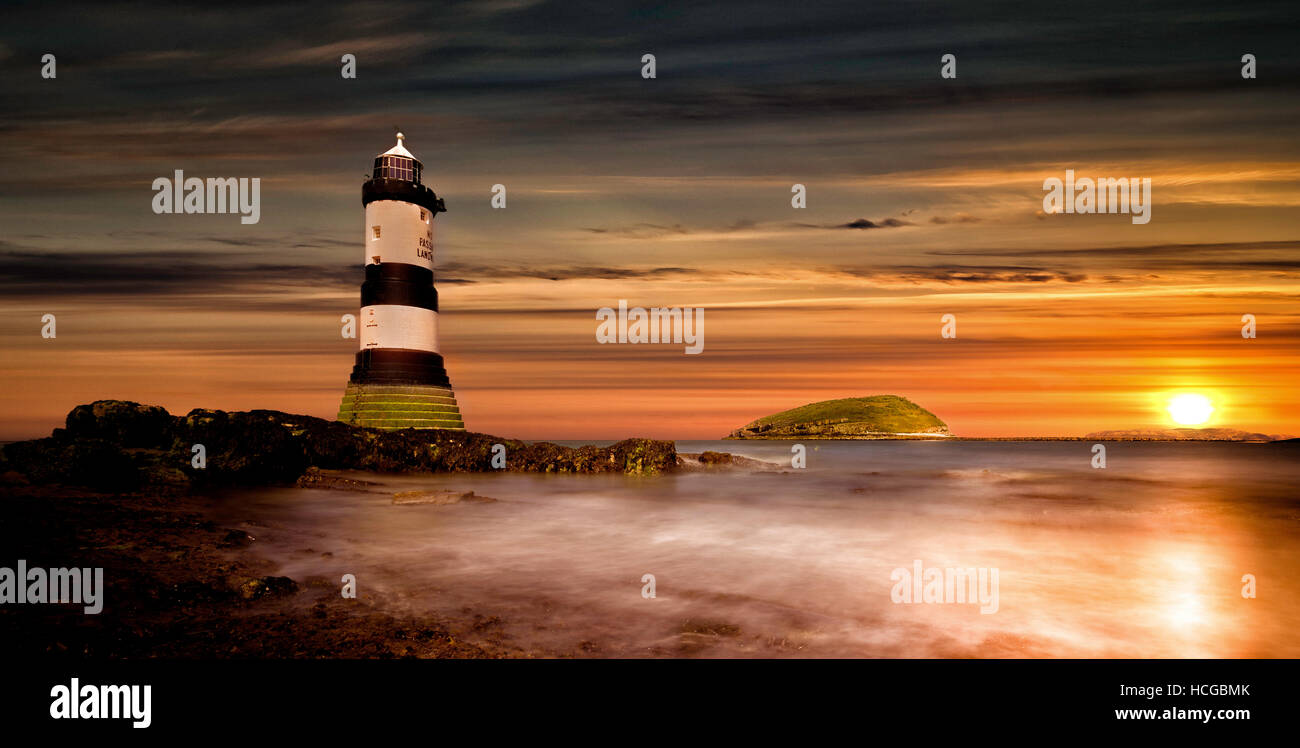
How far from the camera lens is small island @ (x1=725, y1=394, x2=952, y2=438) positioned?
143 meters

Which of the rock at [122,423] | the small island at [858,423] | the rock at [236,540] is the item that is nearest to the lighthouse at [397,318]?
the rock at [122,423]

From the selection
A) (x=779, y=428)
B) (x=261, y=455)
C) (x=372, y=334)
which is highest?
(x=372, y=334)

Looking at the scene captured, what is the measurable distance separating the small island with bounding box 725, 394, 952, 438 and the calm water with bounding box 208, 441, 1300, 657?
12811 centimetres

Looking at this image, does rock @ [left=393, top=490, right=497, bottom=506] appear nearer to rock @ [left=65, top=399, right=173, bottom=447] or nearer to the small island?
rock @ [left=65, top=399, right=173, bottom=447]

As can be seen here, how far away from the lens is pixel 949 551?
10.5 meters

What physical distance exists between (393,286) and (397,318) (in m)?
1.55

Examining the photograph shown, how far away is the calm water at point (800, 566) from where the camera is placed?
18.9 ft

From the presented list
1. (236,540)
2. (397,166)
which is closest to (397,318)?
(397,166)

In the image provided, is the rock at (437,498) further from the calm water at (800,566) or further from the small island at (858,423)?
the small island at (858,423)

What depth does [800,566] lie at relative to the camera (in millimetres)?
8953

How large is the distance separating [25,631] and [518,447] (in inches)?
732

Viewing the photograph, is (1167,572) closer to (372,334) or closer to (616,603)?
(616,603)

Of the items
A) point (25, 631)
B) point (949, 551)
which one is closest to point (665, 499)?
point (949, 551)

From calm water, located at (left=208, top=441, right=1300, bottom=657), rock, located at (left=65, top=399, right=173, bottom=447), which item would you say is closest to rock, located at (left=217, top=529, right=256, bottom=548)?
calm water, located at (left=208, top=441, right=1300, bottom=657)
